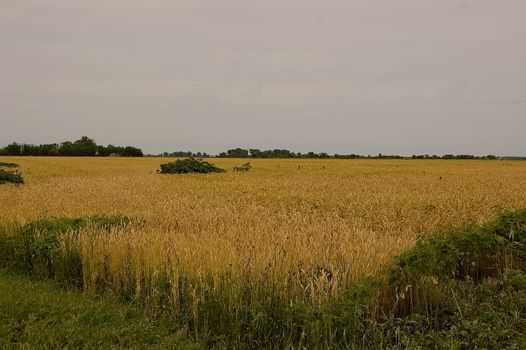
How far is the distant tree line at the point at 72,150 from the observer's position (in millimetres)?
100500

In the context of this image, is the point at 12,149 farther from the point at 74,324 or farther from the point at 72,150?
the point at 74,324

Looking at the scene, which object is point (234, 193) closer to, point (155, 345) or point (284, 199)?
point (284, 199)

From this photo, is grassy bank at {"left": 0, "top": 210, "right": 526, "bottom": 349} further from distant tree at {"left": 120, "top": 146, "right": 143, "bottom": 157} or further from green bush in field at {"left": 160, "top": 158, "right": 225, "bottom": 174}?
distant tree at {"left": 120, "top": 146, "right": 143, "bottom": 157}

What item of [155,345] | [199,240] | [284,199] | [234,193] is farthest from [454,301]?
[234,193]

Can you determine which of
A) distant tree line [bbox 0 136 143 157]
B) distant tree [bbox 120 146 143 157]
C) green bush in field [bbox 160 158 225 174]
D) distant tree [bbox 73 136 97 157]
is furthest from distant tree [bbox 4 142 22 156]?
green bush in field [bbox 160 158 225 174]

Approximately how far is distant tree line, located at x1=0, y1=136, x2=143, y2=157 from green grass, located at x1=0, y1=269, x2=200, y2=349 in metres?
106

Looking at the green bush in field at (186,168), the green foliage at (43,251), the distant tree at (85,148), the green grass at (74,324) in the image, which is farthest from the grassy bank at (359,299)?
the distant tree at (85,148)

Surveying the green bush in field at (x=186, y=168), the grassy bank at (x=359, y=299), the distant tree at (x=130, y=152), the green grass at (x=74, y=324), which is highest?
the distant tree at (x=130, y=152)

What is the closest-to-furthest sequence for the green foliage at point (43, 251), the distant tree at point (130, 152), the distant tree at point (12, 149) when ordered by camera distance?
1. the green foliage at point (43, 251)
2. the distant tree at point (12, 149)
3. the distant tree at point (130, 152)

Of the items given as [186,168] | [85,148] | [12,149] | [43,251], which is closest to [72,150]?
[85,148]

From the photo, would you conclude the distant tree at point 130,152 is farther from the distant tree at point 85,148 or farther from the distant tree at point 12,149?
the distant tree at point 12,149

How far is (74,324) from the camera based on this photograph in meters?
5.16

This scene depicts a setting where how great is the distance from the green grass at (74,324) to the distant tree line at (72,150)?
106m

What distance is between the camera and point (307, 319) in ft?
15.8
